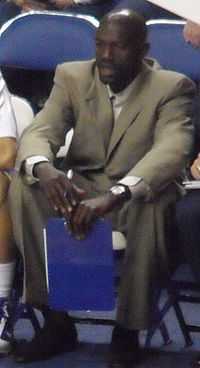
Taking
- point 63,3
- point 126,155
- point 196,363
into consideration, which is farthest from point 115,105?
point 63,3

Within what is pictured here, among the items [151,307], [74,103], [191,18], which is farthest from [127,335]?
[191,18]

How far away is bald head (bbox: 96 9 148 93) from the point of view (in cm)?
235

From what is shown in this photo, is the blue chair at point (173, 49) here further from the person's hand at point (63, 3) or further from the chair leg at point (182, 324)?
the person's hand at point (63, 3)

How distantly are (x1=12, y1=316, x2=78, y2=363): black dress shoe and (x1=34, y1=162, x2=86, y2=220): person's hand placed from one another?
1.72ft

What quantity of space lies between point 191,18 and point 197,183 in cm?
182

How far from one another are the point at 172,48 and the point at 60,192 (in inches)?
42.6

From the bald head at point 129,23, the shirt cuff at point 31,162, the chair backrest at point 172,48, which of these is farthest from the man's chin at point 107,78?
the chair backrest at point 172,48

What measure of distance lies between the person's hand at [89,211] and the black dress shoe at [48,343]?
0.52 metres

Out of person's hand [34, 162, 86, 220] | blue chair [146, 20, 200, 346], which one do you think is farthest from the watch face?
blue chair [146, 20, 200, 346]

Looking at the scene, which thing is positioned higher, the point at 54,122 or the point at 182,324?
the point at 54,122

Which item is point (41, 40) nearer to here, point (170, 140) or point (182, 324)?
point (170, 140)

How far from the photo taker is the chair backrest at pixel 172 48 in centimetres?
294

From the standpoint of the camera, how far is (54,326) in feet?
8.32

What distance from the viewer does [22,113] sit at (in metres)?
2.65
